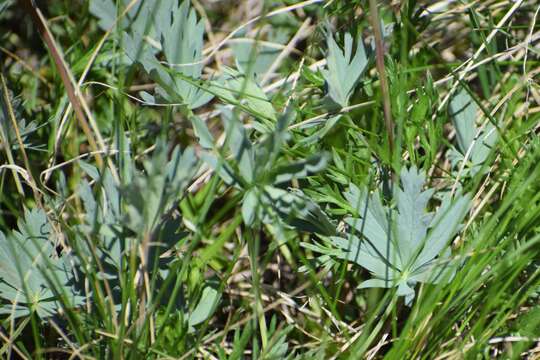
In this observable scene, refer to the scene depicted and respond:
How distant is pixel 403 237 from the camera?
1314 millimetres

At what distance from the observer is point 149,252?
1332 millimetres

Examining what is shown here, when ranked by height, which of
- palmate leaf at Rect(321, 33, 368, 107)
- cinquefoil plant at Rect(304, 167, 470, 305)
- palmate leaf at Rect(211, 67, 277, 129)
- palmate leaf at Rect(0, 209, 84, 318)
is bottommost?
palmate leaf at Rect(0, 209, 84, 318)

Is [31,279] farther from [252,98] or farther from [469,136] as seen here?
[469,136]

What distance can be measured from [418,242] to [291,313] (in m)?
0.44

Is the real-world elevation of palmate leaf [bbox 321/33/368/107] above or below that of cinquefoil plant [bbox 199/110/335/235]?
above

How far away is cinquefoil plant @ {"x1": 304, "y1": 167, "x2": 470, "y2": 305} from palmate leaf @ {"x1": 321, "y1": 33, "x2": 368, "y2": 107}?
228mm

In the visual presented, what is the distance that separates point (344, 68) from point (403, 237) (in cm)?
40

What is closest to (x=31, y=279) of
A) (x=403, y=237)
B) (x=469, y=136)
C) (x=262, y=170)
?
(x=262, y=170)

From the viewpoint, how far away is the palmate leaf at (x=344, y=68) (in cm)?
139

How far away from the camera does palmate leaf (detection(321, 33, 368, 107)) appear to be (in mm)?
1395

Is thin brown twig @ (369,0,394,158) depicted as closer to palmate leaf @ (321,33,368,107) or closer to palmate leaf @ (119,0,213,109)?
palmate leaf @ (321,33,368,107)

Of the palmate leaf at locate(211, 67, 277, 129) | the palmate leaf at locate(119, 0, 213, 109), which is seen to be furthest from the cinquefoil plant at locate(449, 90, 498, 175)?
the palmate leaf at locate(119, 0, 213, 109)

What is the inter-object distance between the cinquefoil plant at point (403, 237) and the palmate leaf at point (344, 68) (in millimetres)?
228

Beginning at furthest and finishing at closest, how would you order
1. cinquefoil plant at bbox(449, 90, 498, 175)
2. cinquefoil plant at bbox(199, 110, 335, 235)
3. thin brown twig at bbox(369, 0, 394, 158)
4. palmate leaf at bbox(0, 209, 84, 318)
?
cinquefoil plant at bbox(449, 90, 498, 175) < palmate leaf at bbox(0, 209, 84, 318) < thin brown twig at bbox(369, 0, 394, 158) < cinquefoil plant at bbox(199, 110, 335, 235)
